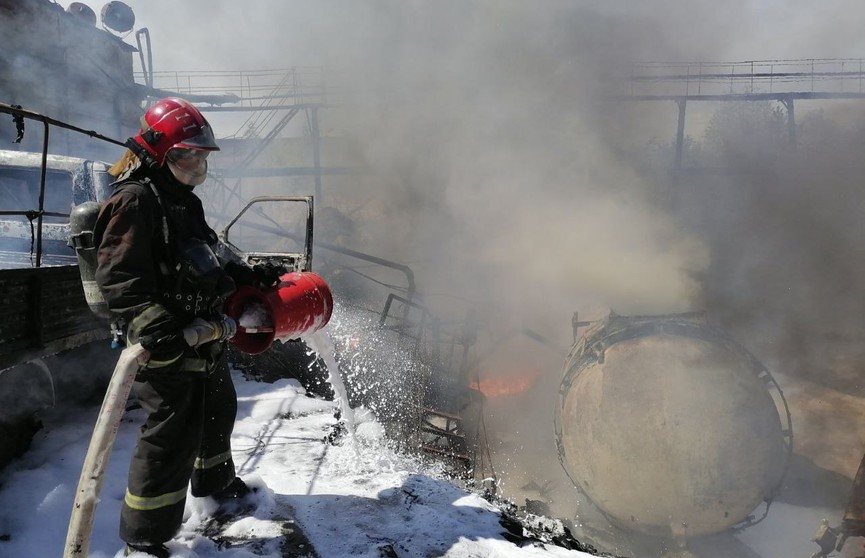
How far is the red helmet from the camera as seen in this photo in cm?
212

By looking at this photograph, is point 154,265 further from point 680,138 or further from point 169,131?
point 680,138

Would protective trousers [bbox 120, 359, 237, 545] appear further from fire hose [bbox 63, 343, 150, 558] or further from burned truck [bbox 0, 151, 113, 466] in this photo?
burned truck [bbox 0, 151, 113, 466]

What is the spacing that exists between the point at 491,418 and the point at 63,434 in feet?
21.6

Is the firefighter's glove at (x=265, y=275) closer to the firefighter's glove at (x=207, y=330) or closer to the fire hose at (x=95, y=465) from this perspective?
the firefighter's glove at (x=207, y=330)

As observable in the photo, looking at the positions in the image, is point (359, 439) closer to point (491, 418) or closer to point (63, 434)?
point (63, 434)

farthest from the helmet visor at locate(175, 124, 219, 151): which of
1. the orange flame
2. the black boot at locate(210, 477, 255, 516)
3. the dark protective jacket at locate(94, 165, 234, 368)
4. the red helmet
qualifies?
the orange flame

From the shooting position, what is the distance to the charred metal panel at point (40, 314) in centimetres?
252

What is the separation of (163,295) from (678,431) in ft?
14.8

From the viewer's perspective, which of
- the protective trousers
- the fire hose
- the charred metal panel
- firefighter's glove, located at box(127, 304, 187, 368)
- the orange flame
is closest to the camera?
the fire hose

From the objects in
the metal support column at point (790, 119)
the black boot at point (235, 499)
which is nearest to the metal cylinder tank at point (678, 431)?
the black boot at point (235, 499)

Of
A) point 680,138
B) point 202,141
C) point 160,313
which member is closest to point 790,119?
point 680,138

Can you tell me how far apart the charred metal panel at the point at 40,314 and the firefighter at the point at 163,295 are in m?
0.94

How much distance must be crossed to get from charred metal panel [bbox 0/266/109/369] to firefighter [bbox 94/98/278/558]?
94 centimetres

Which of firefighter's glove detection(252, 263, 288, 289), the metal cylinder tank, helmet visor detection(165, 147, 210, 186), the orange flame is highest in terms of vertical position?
helmet visor detection(165, 147, 210, 186)
